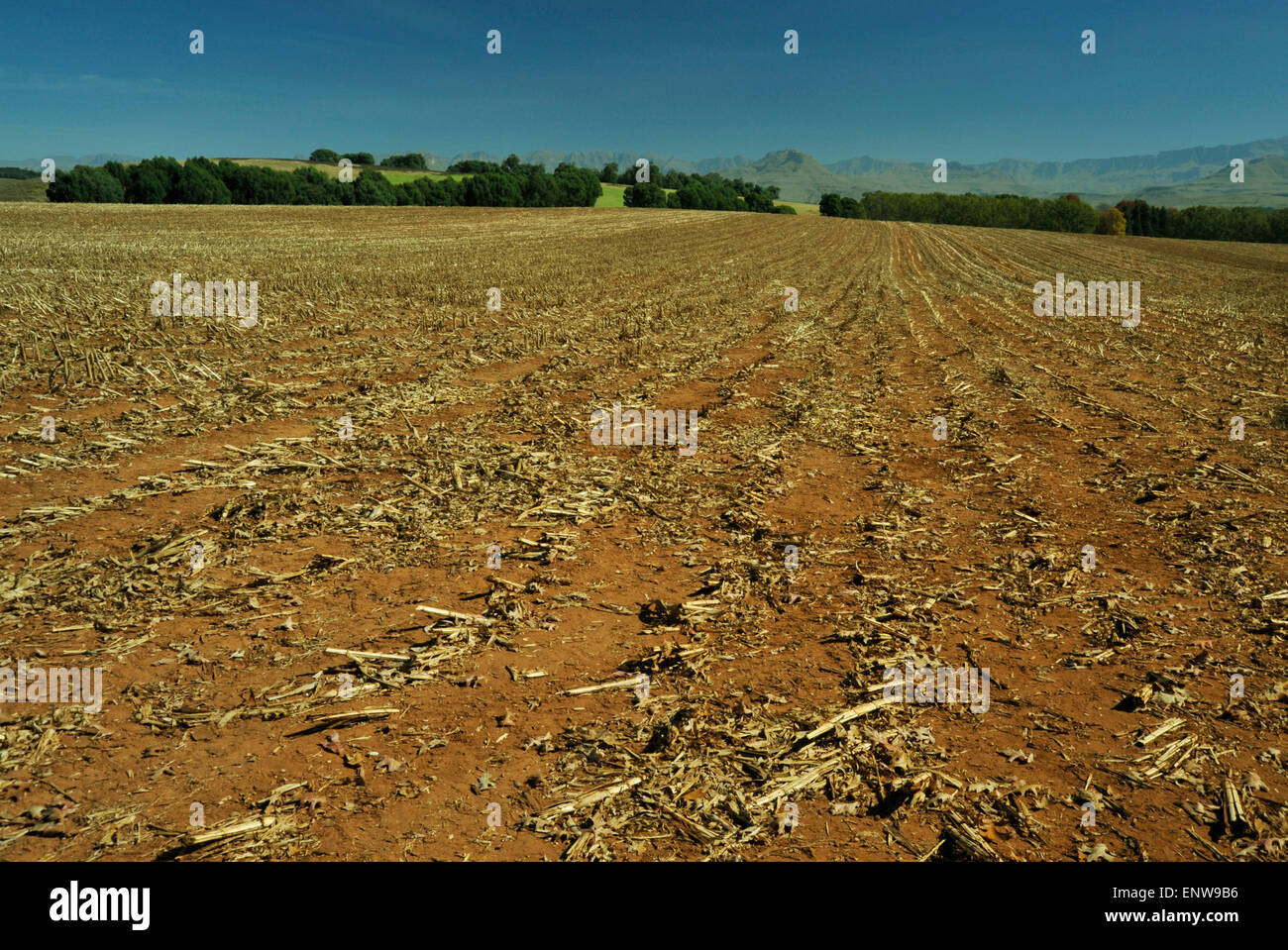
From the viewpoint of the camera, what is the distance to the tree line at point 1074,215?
295 feet

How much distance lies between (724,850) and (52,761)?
3.88 metres

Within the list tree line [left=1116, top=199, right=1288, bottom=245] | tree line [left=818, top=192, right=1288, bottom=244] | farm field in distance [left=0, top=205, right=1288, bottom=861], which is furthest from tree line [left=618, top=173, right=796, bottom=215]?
farm field in distance [left=0, top=205, right=1288, bottom=861]

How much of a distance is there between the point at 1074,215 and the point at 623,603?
125809 mm

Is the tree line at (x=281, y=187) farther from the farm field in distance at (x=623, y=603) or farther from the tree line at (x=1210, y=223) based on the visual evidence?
the farm field in distance at (x=623, y=603)

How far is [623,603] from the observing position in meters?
6.00

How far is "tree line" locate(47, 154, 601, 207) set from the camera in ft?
267

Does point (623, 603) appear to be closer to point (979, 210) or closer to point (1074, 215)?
point (1074, 215)

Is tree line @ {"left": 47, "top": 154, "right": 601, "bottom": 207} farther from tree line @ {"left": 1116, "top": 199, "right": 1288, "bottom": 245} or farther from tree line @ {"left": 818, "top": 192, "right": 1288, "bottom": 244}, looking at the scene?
tree line @ {"left": 1116, "top": 199, "right": 1288, "bottom": 245}

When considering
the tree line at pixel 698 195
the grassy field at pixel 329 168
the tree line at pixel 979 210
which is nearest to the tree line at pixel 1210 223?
the tree line at pixel 979 210

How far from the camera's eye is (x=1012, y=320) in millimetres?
21094

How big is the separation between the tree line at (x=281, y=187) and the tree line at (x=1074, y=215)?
54.2 meters

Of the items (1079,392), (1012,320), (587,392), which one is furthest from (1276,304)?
(587,392)

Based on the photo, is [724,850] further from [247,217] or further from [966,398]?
[247,217]

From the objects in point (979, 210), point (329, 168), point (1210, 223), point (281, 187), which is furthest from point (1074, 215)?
point (329, 168)
